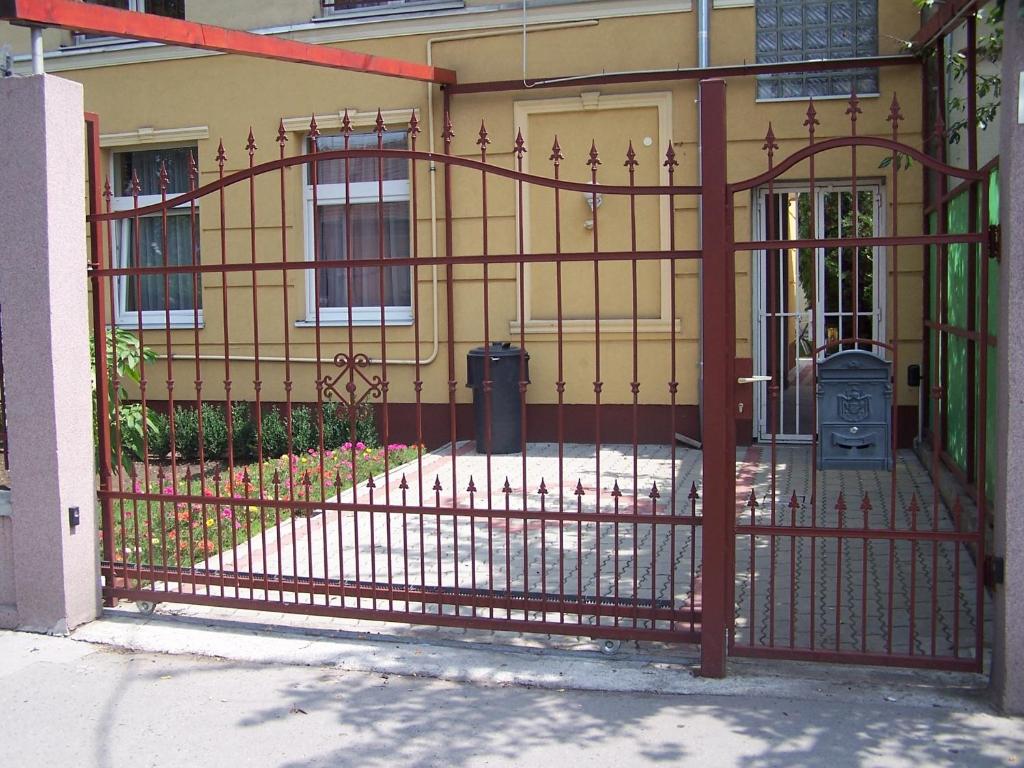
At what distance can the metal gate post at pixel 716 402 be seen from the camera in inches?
182

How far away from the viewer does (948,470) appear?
7.85 metres

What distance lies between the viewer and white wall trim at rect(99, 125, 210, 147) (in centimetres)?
1159

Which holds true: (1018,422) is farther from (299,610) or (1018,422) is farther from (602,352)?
(602,352)

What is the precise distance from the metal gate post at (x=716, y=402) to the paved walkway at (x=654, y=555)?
0.13 m

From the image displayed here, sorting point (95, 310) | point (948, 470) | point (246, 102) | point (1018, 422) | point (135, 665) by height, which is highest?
point (246, 102)

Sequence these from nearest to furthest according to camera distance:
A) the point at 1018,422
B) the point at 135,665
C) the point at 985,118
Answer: the point at 1018,422 < the point at 135,665 < the point at 985,118

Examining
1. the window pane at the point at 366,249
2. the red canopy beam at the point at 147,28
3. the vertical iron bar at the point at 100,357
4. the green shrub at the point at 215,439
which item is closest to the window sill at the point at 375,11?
the window pane at the point at 366,249

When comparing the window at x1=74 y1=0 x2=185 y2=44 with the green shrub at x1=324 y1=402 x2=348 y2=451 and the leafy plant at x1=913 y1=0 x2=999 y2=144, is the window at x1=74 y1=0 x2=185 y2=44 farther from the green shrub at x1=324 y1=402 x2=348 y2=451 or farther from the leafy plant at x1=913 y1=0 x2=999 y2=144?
the leafy plant at x1=913 y1=0 x2=999 y2=144

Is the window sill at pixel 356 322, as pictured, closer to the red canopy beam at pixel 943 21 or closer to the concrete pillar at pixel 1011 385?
the red canopy beam at pixel 943 21

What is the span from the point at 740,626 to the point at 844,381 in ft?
5.06

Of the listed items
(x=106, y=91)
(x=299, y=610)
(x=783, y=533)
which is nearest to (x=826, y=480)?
(x=783, y=533)

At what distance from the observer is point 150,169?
12.2 m

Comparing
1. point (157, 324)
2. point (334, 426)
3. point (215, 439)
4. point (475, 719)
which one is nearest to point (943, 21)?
point (475, 719)

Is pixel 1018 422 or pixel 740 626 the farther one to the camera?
pixel 740 626
